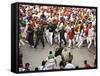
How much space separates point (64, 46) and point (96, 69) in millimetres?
483

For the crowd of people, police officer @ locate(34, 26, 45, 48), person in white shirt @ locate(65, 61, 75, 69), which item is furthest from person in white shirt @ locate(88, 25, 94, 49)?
police officer @ locate(34, 26, 45, 48)

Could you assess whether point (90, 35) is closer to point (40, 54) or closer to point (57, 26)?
point (57, 26)

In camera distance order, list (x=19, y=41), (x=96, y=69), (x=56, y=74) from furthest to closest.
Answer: (x=96, y=69) → (x=56, y=74) → (x=19, y=41)

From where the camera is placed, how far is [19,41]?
2.63 meters

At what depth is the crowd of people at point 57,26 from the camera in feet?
8.76

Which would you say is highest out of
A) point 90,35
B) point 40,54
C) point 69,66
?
point 90,35

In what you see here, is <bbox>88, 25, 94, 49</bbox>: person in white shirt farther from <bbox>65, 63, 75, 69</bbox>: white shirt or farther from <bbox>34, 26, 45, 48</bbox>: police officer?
<bbox>34, 26, 45, 48</bbox>: police officer

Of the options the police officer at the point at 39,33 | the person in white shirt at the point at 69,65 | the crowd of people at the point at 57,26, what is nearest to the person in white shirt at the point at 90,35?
the crowd of people at the point at 57,26

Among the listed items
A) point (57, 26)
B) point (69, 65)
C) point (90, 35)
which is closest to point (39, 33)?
point (57, 26)

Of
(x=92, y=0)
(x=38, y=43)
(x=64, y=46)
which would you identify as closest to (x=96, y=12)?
(x=92, y=0)

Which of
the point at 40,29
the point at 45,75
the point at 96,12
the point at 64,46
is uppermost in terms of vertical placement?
the point at 96,12

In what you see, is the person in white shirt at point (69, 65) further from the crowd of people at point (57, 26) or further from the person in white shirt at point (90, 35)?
the person in white shirt at point (90, 35)

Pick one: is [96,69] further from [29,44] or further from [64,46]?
[29,44]

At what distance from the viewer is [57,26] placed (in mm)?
2799
